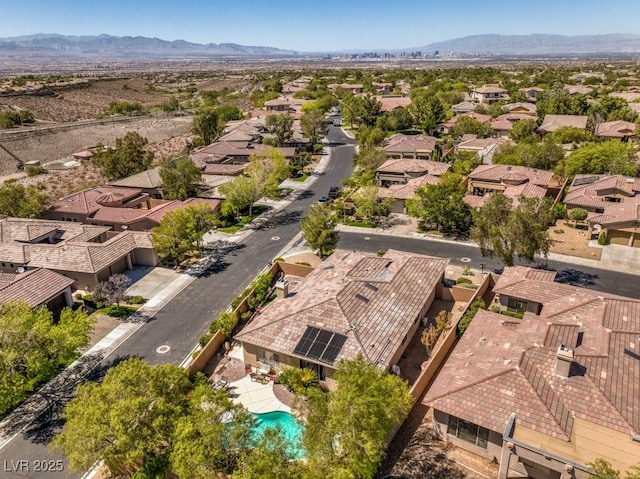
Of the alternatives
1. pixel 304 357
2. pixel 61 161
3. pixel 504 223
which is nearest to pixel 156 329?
pixel 304 357

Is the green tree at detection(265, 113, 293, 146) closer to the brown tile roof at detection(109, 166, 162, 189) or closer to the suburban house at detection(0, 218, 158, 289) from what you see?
the brown tile roof at detection(109, 166, 162, 189)

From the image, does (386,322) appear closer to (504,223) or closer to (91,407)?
(504,223)

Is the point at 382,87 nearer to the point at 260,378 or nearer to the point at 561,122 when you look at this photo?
the point at 561,122

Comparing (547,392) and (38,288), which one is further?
(38,288)

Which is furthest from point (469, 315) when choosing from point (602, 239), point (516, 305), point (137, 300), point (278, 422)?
point (137, 300)

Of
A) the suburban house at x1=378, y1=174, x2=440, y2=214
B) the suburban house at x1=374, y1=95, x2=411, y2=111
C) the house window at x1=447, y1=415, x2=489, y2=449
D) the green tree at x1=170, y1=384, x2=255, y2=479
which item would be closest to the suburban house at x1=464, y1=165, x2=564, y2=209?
the suburban house at x1=378, y1=174, x2=440, y2=214

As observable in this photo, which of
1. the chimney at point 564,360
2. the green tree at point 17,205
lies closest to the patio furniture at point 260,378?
the chimney at point 564,360

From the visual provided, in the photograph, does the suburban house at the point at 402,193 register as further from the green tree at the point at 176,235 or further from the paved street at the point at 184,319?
the green tree at the point at 176,235
